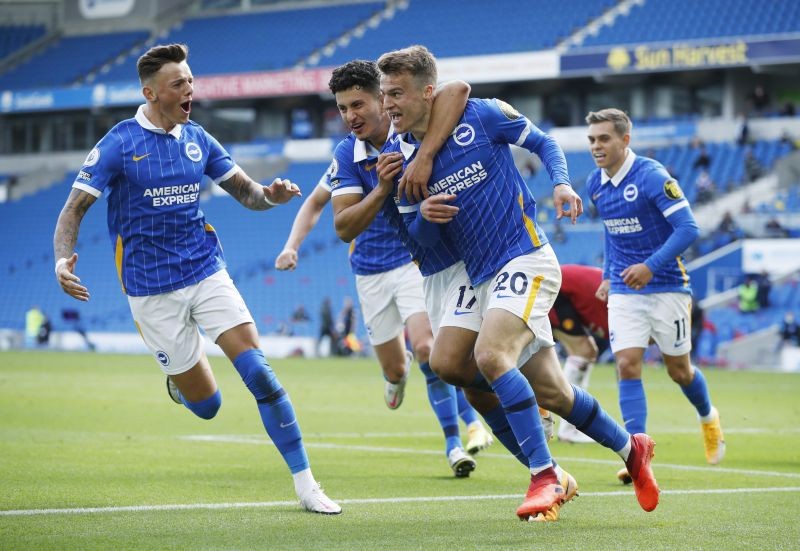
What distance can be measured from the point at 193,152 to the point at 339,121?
3906 centimetres

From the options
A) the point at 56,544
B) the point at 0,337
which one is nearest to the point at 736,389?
the point at 56,544

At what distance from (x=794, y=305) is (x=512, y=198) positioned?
22.9 metres

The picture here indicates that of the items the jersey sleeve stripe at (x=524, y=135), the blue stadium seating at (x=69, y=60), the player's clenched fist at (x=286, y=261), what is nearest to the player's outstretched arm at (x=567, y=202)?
the jersey sleeve stripe at (x=524, y=135)

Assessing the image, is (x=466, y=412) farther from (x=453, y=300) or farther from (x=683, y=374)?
(x=453, y=300)

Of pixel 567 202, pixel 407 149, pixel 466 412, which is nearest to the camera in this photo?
pixel 567 202

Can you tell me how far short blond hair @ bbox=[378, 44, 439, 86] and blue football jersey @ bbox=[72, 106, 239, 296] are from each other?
155 centimetres

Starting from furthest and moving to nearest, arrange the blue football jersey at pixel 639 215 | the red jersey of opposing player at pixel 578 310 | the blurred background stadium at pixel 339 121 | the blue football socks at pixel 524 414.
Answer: the blurred background stadium at pixel 339 121 < the red jersey of opposing player at pixel 578 310 < the blue football jersey at pixel 639 215 < the blue football socks at pixel 524 414

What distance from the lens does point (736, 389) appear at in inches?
758

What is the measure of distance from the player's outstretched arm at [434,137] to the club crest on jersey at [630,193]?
2931 millimetres

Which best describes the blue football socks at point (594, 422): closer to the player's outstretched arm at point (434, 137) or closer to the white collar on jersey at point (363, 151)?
the player's outstretched arm at point (434, 137)

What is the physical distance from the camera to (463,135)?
659cm

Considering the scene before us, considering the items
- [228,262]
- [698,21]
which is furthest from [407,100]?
[228,262]

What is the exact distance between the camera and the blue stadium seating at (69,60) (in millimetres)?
50875

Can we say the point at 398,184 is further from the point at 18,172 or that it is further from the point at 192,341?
the point at 18,172
